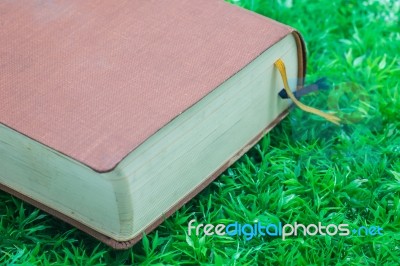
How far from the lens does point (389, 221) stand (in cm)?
152

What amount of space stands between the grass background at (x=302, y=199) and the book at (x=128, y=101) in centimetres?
5

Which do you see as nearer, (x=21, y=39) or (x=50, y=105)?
(x=50, y=105)

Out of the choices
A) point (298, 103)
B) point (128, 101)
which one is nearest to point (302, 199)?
point (298, 103)

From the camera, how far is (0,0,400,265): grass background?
144 cm

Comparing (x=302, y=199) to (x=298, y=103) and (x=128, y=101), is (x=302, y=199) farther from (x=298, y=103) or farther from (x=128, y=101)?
(x=128, y=101)

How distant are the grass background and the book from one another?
0.17ft

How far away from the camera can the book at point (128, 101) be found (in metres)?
1.34

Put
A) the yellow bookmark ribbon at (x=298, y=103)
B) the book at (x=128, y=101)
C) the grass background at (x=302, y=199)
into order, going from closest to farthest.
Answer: the book at (x=128, y=101), the grass background at (x=302, y=199), the yellow bookmark ribbon at (x=298, y=103)

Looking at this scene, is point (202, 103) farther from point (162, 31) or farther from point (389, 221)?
point (389, 221)

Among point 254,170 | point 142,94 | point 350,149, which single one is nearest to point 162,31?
point 142,94

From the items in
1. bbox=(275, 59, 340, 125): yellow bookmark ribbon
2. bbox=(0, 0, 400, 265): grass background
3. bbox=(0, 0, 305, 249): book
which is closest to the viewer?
bbox=(0, 0, 305, 249): book

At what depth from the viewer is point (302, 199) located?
1534mm

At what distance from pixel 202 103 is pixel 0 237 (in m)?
0.40

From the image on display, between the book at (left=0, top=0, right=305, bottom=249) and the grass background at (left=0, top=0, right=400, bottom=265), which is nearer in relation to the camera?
the book at (left=0, top=0, right=305, bottom=249)
